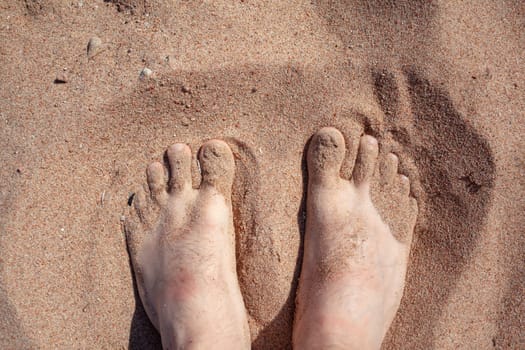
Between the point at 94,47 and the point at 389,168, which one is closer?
the point at 94,47

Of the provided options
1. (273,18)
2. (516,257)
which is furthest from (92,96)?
(516,257)

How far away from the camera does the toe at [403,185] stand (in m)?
1.92

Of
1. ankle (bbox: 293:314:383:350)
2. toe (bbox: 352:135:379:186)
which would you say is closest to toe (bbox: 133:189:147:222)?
ankle (bbox: 293:314:383:350)

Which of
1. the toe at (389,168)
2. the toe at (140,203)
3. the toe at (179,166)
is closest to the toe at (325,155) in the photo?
the toe at (389,168)

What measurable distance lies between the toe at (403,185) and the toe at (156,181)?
3.77 ft

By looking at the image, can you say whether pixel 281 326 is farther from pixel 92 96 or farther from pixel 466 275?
pixel 92 96

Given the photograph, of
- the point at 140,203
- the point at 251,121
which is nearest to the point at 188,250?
the point at 140,203

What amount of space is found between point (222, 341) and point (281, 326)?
300 millimetres

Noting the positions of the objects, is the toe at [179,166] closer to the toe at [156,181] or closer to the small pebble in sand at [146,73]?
the toe at [156,181]

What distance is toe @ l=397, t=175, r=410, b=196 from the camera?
1916mm

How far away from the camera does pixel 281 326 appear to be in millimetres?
1889

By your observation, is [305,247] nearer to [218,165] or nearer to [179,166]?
[218,165]

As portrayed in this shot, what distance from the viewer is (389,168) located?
6.26ft

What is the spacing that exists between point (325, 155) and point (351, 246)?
454mm
